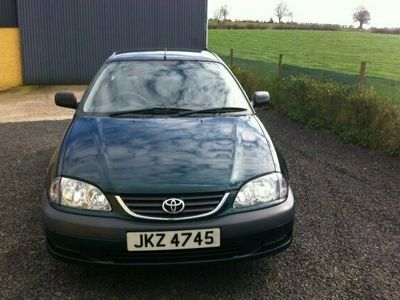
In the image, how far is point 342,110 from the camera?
26.0 ft

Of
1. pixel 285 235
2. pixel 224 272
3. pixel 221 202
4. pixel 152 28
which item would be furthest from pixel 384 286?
pixel 152 28

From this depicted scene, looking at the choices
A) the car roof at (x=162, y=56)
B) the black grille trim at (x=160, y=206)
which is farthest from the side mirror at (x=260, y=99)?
the black grille trim at (x=160, y=206)

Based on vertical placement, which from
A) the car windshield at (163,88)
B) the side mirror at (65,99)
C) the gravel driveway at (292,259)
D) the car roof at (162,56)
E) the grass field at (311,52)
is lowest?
the grass field at (311,52)

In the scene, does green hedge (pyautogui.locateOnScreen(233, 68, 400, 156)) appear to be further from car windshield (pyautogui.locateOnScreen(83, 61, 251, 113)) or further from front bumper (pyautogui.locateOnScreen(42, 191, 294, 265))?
front bumper (pyautogui.locateOnScreen(42, 191, 294, 265))

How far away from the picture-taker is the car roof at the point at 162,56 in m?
4.94

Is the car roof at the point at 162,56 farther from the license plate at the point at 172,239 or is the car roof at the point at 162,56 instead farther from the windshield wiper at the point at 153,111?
the license plate at the point at 172,239

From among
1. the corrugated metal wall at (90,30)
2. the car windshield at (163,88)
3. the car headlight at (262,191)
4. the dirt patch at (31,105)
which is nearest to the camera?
the car headlight at (262,191)

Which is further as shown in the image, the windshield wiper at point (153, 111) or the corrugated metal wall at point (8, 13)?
the corrugated metal wall at point (8, 13)

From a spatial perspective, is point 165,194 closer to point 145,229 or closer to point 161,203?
point 161,203

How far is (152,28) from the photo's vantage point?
1633cm

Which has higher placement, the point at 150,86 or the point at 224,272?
the point at 150,86

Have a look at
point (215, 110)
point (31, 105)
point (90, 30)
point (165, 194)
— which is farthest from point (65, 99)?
point (90, 30)

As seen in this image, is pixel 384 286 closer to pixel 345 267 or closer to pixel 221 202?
pixel 345 267

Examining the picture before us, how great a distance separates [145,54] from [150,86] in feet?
2.34
